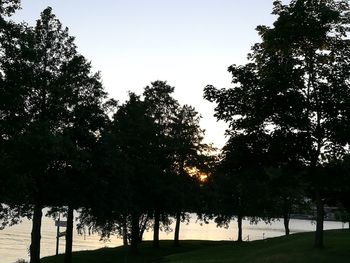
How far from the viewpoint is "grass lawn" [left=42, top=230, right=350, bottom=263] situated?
2484 cm

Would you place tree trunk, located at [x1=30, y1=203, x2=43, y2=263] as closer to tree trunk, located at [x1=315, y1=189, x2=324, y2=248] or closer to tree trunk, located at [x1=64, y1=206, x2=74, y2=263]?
tree trunk, located at [x1=64, y1=206, x2=74, y2=263]

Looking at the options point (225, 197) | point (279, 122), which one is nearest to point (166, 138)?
point (225, 197)

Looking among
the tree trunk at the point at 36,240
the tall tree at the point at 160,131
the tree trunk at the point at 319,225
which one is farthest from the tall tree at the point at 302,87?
the tall tree at the point at 160,131

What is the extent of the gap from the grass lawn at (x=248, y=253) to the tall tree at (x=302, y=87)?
2.47m

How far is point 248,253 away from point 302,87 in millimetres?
14203

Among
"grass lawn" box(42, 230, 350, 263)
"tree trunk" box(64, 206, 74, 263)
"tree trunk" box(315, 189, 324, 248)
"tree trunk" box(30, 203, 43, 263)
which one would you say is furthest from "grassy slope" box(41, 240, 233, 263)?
"tree trunk" box(315, 189, 324, 248)

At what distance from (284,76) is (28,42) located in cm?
1270

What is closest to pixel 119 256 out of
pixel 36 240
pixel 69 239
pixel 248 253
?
pixel 69 239

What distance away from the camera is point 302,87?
26.7 meters

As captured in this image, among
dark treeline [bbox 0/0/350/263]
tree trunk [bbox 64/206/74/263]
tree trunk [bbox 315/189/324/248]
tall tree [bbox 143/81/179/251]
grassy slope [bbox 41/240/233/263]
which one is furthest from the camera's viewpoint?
tall tree [bbox 143/81/179/251]

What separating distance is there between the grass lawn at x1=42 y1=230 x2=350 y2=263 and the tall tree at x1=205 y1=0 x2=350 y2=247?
8.12 feet

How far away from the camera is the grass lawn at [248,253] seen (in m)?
24.8

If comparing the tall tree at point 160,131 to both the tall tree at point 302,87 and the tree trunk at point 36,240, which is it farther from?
the tall tree at point 302,87

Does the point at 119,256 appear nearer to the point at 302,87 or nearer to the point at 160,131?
the point at 160,131
